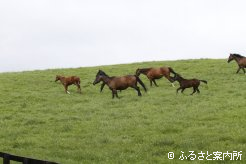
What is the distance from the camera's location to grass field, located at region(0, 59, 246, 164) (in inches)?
571

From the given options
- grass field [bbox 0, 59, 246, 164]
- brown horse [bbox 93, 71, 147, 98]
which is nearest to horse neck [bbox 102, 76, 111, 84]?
brown horse [bbox 93, 71, 147, 98]

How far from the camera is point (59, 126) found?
19.1m

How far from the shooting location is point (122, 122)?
19.0 meters

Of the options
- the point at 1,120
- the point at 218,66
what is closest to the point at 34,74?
the point at 218,66

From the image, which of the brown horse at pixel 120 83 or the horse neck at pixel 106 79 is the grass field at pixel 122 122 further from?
the horse neck at pixel 106 79

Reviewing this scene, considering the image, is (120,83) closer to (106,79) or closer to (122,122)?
(106,79)

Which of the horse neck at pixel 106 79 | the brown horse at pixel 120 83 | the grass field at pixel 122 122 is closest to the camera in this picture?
the grass field at pixel 122 122

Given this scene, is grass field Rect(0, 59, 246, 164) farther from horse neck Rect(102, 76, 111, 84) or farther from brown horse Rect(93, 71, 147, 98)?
horse neck Rect(102, 76, 111, 84)

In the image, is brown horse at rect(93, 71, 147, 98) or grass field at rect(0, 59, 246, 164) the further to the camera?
brown horse at rect(93, 71, 147, 98)

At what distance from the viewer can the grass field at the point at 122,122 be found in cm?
1452

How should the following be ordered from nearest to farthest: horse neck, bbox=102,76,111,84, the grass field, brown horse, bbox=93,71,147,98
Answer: the grass field, brown horse, bbox=93,71,147,98, horse neck, bbox=102,76,111,84

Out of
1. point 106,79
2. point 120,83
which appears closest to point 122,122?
point 120,83

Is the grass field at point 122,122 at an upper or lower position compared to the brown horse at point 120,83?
lower

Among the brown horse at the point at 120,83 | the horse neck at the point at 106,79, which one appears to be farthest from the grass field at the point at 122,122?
the horse neck at the point at 106,79
